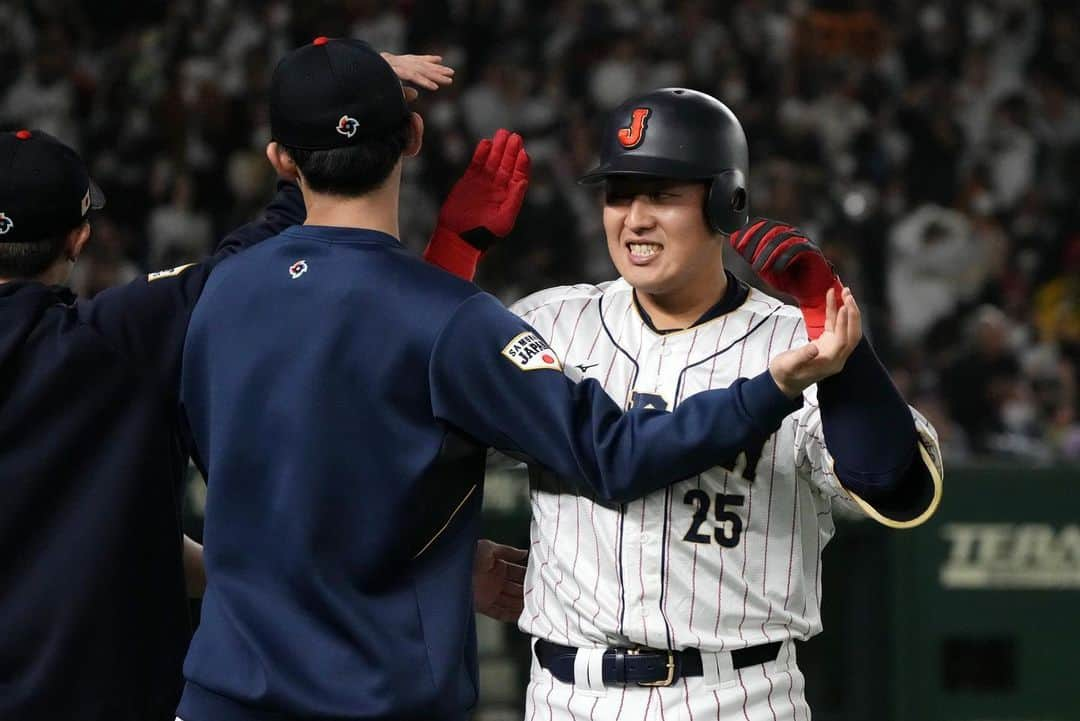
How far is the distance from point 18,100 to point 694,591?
9.81 m

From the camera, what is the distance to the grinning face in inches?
129

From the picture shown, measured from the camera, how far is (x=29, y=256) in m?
3.33

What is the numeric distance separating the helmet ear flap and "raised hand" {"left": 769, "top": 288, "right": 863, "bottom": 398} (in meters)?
0.44

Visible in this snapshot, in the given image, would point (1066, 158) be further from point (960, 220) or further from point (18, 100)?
point (18, 100)

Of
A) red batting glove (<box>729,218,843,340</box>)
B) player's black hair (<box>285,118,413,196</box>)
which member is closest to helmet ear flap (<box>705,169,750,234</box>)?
red batting glove (<box>729,218,843,340</box>)

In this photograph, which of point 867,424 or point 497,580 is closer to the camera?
point 867,424

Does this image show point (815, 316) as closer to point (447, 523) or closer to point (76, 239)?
point (447, 523)

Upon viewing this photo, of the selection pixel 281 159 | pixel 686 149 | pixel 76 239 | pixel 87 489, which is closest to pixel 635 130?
pixel 686 149

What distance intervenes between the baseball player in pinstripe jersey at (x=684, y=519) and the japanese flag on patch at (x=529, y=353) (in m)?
0.33

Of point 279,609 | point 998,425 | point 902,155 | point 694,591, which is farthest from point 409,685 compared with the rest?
point 902,155

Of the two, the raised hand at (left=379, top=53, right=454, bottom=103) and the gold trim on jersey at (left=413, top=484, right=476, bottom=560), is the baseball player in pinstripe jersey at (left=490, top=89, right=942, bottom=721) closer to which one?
the gold trim on jersey at (left=413, top=484, right=476, bottom=560)

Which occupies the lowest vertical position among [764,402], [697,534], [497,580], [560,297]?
[497,580]

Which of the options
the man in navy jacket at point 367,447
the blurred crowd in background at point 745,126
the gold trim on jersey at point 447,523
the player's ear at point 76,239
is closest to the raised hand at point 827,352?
the man in navy jacket at point 367,447

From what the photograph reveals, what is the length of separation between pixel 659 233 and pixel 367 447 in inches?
29.5
